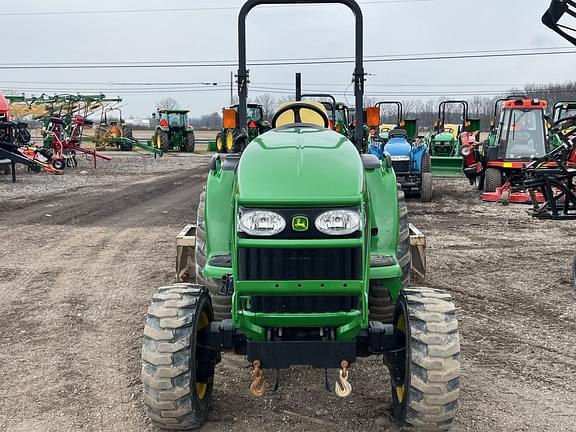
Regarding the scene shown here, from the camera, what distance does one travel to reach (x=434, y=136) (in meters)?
20.0

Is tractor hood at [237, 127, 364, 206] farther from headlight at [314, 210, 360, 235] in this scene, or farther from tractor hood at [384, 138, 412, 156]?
tractor hood at [384, 138, 412, 156]

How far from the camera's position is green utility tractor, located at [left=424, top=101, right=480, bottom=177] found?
17953mm

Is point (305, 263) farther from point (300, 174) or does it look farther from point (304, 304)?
point (300, 174)

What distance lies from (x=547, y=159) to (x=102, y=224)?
7025mm

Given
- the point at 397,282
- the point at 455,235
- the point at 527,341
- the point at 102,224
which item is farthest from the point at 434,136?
the point at 397,282

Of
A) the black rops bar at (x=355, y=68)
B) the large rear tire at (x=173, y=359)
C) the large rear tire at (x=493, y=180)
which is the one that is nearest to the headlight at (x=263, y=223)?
the large rear tire at (x=173, y=359)

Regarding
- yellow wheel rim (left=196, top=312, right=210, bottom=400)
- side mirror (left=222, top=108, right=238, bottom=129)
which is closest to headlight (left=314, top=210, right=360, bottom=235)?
yellow wheel rim (left=196, top=312, right=210, bottom=400)

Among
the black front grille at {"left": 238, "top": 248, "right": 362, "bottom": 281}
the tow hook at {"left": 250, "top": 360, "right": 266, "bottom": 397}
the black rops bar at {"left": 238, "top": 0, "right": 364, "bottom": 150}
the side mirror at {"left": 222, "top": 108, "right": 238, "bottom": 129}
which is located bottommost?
the tow hook at {"left": 250, "top": 360, "right": 266, "bottom": 397}

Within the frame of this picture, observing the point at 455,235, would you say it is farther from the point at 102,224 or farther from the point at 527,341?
the point at 102,224

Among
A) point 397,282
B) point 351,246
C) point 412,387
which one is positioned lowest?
point 412,387

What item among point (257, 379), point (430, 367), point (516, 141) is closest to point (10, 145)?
point (516, 141)

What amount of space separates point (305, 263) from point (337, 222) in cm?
26

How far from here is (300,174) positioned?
11.0 feet

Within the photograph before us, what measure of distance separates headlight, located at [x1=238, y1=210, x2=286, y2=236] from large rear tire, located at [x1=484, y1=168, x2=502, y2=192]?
1264cm
